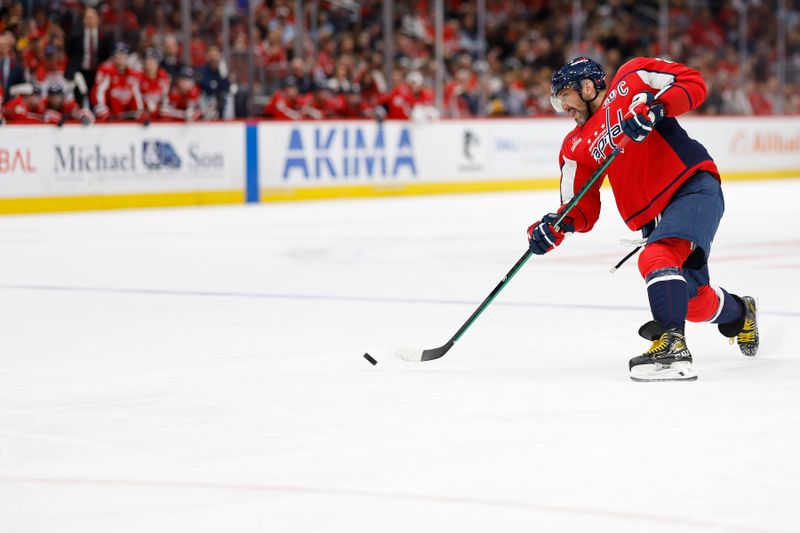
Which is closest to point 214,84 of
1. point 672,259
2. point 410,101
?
point 410,101

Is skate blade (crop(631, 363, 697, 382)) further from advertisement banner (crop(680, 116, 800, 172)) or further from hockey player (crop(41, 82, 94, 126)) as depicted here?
advertisement banner (crop(680, 116, 800, 172))

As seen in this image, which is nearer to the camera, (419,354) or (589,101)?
(589,101)

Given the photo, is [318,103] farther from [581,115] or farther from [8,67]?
[581,115]

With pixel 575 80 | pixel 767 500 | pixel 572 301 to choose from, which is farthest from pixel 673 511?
pixel 572 301

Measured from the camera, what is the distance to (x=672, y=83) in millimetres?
4543

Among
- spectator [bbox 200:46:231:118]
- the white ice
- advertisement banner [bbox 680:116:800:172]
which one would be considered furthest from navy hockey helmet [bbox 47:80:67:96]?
advertisement banner [bbox 680:116:800:172]

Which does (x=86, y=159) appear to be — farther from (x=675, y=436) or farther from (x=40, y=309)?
(x=675, y=436)

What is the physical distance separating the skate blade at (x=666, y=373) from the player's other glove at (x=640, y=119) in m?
0.70

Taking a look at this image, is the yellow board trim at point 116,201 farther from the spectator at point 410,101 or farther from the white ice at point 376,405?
the white ice at point 376,405

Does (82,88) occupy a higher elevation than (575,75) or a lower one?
lower

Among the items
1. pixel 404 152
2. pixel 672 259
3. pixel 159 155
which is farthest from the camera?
pixel 404 152

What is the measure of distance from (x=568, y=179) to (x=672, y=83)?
0.52 meters

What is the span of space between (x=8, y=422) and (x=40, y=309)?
2.71m

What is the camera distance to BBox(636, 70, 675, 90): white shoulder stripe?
4.57m
